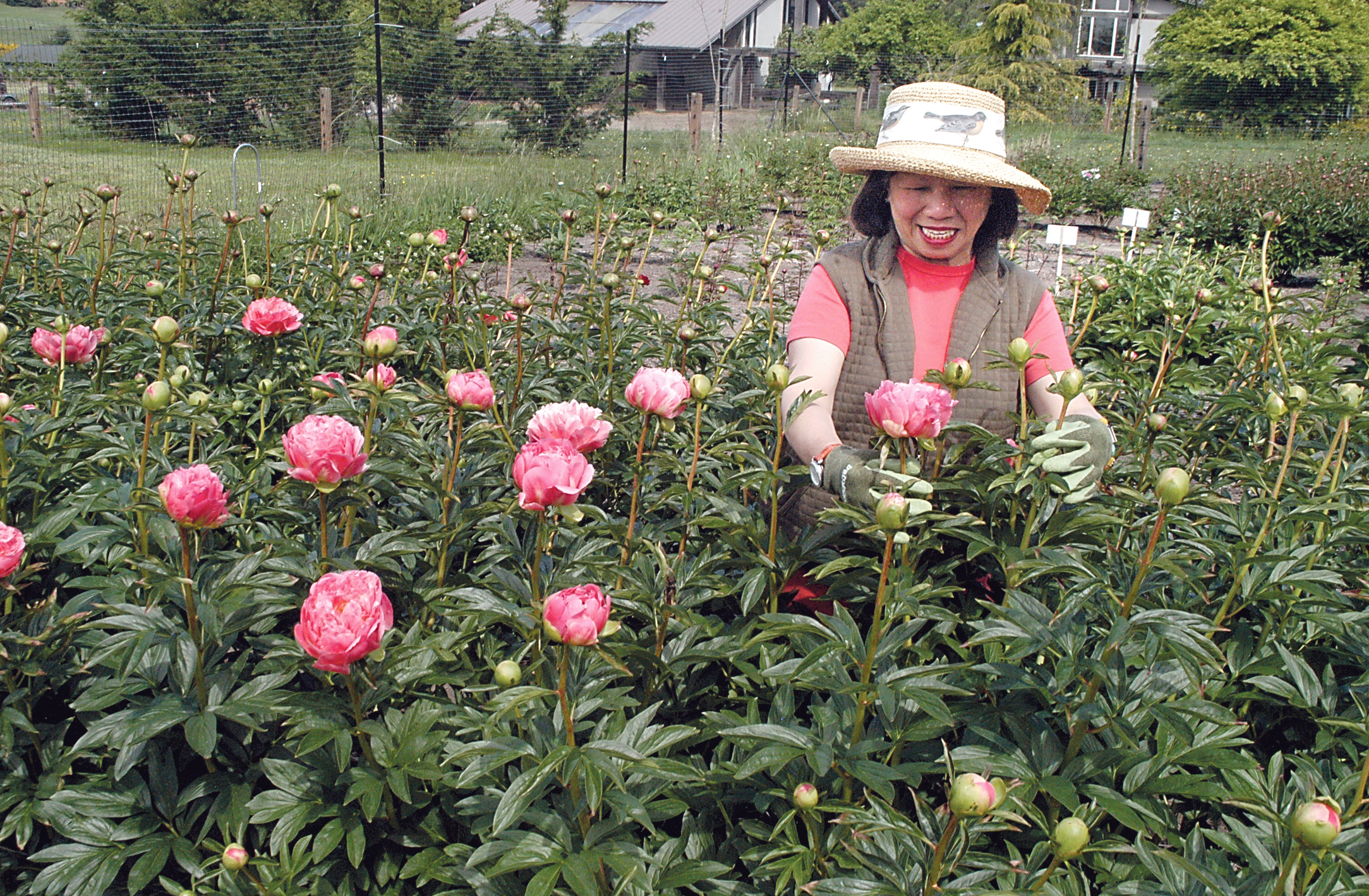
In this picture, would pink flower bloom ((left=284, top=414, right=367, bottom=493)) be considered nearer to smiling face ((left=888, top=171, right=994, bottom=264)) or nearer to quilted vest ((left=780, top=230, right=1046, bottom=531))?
quilted vest ((left=780, top=230, right=1046, bottom=531))

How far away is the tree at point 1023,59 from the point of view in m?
23.3

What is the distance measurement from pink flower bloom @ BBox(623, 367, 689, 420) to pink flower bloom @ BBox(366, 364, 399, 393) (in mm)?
293

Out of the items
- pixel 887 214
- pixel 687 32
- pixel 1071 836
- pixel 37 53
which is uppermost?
pixel 687 32

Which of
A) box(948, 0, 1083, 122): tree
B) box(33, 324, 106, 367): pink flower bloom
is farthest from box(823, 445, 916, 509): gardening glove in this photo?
box(948, 0, 1083, 122): tree

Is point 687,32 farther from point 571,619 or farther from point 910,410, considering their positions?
point 571,619

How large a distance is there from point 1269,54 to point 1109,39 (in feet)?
42.8

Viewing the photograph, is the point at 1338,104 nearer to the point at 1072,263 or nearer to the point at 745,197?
the point at 745,197

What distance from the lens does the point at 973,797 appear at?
0.66 m

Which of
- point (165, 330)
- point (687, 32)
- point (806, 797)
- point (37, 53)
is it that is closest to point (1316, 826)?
point (806, 797)

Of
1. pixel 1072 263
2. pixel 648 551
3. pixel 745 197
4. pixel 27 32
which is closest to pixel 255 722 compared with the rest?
pixel 648 551

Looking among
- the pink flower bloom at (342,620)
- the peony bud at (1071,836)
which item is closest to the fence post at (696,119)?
the pink flower bloom at (342,620)

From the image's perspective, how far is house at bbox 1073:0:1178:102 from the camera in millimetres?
31645

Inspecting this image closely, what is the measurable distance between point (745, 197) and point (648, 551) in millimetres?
7066

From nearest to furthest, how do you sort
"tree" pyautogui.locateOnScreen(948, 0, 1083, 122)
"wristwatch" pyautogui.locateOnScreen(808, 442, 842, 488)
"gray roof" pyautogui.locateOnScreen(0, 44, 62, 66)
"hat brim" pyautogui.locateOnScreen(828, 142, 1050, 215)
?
"wristwatch" pyautogui.locateOnScreen(808, 442, 842, 488) → "hat brim" pyautogui.locateOnScreen(828, 142, 1050, 215) → "gray roof" pyautogui.locateOnScreen(0, 44, 62, 66) → "tree" pyautogui.locateOnScreen(948, 0, 1083, 122)
